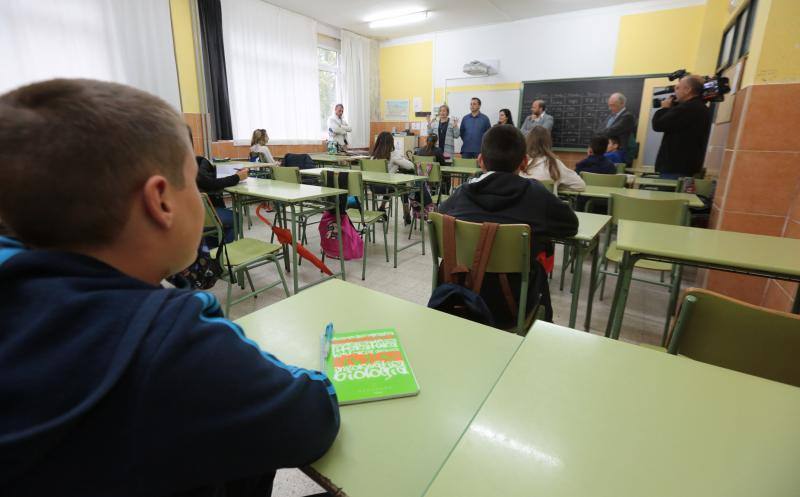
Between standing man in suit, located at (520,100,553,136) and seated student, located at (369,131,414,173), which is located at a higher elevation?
standing man in suit, located at (520,100,553,136)

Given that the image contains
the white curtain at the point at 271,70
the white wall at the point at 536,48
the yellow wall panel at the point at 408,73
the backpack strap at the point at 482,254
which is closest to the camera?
the backpack strap at the point at 482,254

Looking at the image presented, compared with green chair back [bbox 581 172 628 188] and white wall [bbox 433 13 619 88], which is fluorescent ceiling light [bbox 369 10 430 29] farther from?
green chair back [bbox 581 172 628 188]

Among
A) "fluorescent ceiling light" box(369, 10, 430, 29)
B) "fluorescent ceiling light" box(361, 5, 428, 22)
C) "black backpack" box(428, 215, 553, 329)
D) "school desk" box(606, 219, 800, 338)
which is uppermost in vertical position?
"fluorescent ceiling light" box(361, 5, 428, 22)

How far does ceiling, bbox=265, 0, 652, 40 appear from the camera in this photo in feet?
20.9

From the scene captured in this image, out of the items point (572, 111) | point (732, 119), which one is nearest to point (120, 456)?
point (732, 119)

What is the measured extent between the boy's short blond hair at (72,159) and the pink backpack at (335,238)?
9.68ft

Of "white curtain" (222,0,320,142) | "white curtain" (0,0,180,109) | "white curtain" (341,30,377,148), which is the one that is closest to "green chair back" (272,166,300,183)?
"white curtain" (0,0,180,109)

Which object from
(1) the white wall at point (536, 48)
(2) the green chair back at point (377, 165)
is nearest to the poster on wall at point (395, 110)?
(1) the white wall at point (536, 48)

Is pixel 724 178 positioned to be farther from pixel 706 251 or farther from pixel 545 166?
pixel 706 251

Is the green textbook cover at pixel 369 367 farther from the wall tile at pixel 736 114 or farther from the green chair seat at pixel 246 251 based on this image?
the wall tile at pixel 736 114

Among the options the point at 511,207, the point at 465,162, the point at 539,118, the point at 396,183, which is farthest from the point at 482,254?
the point at 539,118

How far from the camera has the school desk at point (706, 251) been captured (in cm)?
143

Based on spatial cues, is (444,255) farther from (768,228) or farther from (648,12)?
(648,12)

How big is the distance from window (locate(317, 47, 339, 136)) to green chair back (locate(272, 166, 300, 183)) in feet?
14.4
